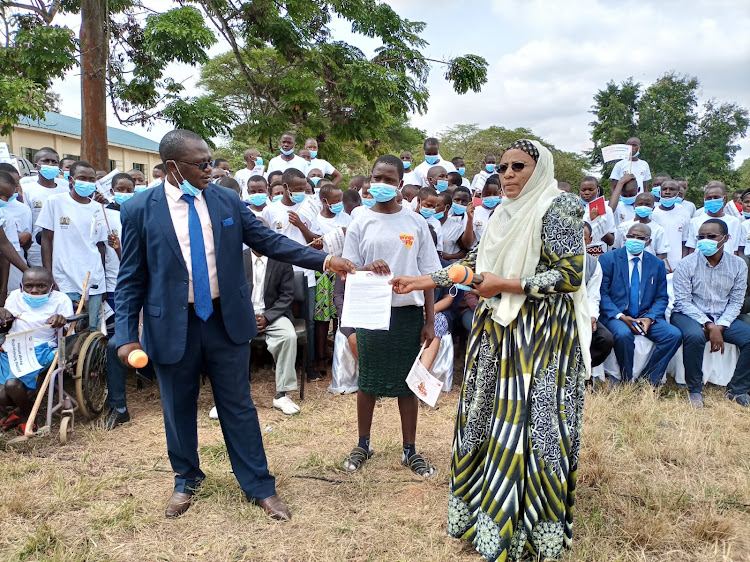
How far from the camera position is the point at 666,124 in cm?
3162

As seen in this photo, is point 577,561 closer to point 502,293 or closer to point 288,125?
point 502,293

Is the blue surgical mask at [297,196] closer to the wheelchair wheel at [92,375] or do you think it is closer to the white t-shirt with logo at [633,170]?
the wheelchair wheel at [92,375]

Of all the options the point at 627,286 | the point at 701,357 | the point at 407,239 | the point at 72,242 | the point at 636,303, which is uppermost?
the point at 407,239

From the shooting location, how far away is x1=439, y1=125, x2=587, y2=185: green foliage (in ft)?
102

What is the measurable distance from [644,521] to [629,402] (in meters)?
2.30

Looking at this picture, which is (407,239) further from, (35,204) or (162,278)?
(35,204)

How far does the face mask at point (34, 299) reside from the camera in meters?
4.52

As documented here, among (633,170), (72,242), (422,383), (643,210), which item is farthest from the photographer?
(633,170)

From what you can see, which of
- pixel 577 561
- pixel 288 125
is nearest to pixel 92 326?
pixel 577 561

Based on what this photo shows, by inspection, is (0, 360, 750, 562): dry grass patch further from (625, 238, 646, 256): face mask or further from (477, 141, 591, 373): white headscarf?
(625, 238, 646, 256): face mask

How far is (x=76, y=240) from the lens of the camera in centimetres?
528

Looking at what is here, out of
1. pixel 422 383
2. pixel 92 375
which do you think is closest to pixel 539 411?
pixel 422 383

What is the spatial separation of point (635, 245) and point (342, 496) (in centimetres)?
421

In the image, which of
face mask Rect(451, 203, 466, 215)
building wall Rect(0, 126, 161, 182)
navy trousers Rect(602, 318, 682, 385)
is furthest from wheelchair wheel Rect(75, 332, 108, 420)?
building wall Rect(0, 126, 161, 182)
